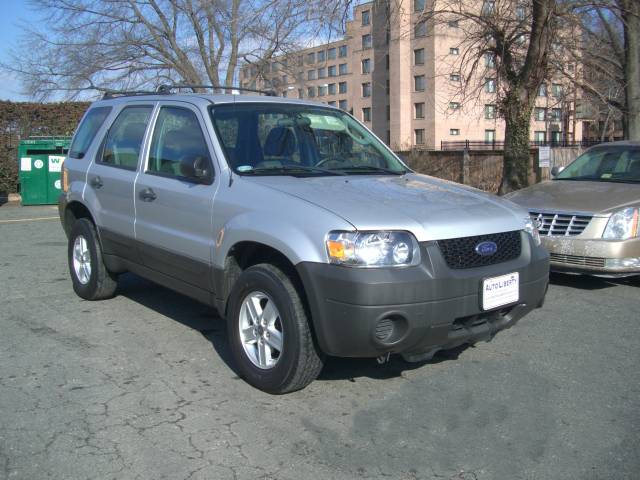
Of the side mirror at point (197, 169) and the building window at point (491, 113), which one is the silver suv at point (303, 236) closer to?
the side mirror at point (197, 169)

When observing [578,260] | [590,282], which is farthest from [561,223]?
[590,282]

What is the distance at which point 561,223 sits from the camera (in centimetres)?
707

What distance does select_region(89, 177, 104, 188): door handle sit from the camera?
5875 millimetres

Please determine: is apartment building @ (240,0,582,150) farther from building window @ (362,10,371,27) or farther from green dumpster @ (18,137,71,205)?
green dumpster @ (18,137,71,205)

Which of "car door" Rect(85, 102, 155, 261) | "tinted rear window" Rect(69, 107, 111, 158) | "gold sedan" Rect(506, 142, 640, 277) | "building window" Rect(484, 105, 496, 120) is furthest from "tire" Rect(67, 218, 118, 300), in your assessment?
"building window" Rect(484, 105, 496, 120)

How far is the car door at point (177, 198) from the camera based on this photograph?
4516 mm

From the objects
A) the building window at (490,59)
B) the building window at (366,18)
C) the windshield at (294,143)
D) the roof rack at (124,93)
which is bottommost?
the windshield at (294,143)

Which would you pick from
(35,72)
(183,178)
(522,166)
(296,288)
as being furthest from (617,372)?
(35,72)

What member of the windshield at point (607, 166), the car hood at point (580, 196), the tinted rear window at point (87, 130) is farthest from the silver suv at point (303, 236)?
the windshield at point (607, 166)

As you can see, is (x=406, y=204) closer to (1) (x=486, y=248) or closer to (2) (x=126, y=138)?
(1) (x=486, y=248)

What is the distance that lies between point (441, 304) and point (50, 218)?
39.7 feet

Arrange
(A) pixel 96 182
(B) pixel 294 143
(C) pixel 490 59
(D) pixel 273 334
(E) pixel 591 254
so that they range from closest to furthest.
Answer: (D) pixel 273 334 < (B) pixel 294 143 < (A) pixel 96 182 < (E) pixel 591 254 < (C) pixel 490 59

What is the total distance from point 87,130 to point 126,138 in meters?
1.04

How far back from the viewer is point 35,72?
2612cm
